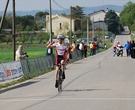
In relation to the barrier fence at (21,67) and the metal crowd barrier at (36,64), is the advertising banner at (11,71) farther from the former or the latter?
the metal crowd barrier at (36,64)

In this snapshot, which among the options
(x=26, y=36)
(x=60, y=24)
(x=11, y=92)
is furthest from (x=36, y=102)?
(x=60, y=24)

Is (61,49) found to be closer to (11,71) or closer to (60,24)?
(11,71)

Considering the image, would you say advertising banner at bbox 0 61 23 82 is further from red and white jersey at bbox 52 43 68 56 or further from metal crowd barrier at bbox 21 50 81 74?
red and white jersey at bbox 52 43 68 56

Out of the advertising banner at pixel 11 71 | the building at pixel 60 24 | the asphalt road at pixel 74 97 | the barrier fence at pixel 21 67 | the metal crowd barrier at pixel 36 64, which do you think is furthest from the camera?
the building at pixel 60 24

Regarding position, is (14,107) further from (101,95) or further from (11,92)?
(11,92)

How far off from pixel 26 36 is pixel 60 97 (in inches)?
4907

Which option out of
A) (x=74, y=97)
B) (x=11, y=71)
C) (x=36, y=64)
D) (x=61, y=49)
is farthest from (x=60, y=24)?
(x=74, y=97)

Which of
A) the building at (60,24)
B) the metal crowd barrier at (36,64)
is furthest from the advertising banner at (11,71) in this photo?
the building at (60,24)

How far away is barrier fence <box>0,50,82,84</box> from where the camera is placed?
20.9 m

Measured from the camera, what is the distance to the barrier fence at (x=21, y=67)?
2086cm

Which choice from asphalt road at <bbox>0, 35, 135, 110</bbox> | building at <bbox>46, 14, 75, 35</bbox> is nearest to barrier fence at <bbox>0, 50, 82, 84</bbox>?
asphalt road at <bbox>0, 35, 135, 110</bbox>

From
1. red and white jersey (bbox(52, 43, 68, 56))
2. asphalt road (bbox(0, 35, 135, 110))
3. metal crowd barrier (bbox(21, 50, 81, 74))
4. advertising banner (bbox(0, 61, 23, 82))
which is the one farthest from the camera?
metal crowd barrier (bbox(21, 50, 81, 74))

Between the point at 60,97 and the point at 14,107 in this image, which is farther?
the point at 60,97

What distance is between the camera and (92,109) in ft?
39.5
